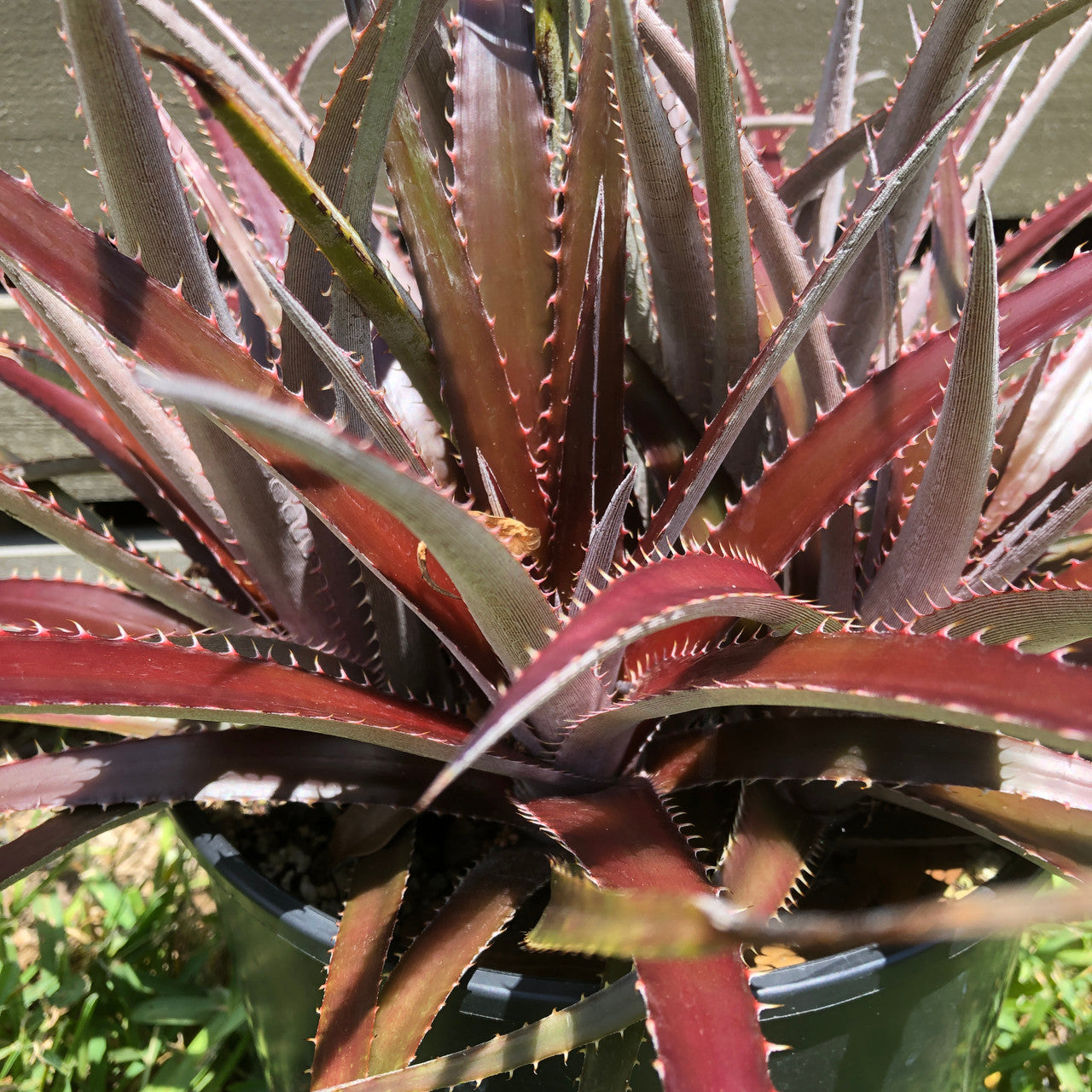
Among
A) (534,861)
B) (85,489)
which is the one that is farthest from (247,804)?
(85,489)

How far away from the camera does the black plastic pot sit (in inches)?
15.4

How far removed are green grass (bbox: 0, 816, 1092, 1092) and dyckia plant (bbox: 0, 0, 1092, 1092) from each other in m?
0.37

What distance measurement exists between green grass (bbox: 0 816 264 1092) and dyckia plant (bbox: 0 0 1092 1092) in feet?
1.19

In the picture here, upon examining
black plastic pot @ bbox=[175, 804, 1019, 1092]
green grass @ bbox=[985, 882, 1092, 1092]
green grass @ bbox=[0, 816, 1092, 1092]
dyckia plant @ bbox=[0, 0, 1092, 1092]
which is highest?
dyckia plant @ bbox=[0, 0, 1092, 1092]

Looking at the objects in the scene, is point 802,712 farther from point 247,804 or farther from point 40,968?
point 40,968

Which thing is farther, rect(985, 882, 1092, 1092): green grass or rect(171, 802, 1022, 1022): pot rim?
rect(985, 882, 1092, 1092): green grass

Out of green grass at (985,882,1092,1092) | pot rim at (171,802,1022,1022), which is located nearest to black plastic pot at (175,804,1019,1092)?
pot rim at (171,802,1022,1022)

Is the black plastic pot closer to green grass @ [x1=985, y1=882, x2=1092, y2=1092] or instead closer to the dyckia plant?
the dyckia plant

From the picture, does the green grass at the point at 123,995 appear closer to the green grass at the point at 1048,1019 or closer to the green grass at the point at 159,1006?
the green grass at the point at 159,1006

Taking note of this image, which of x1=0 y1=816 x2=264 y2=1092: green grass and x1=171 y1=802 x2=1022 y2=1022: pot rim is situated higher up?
x1=171 y1=802 x2=1022 y2=1022: pot rim

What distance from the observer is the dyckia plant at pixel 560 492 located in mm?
307

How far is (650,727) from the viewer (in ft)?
1.40

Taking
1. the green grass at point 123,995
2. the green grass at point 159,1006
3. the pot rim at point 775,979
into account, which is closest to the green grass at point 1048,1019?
the green grass at point 159,1006

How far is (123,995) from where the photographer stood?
78 centimetres
